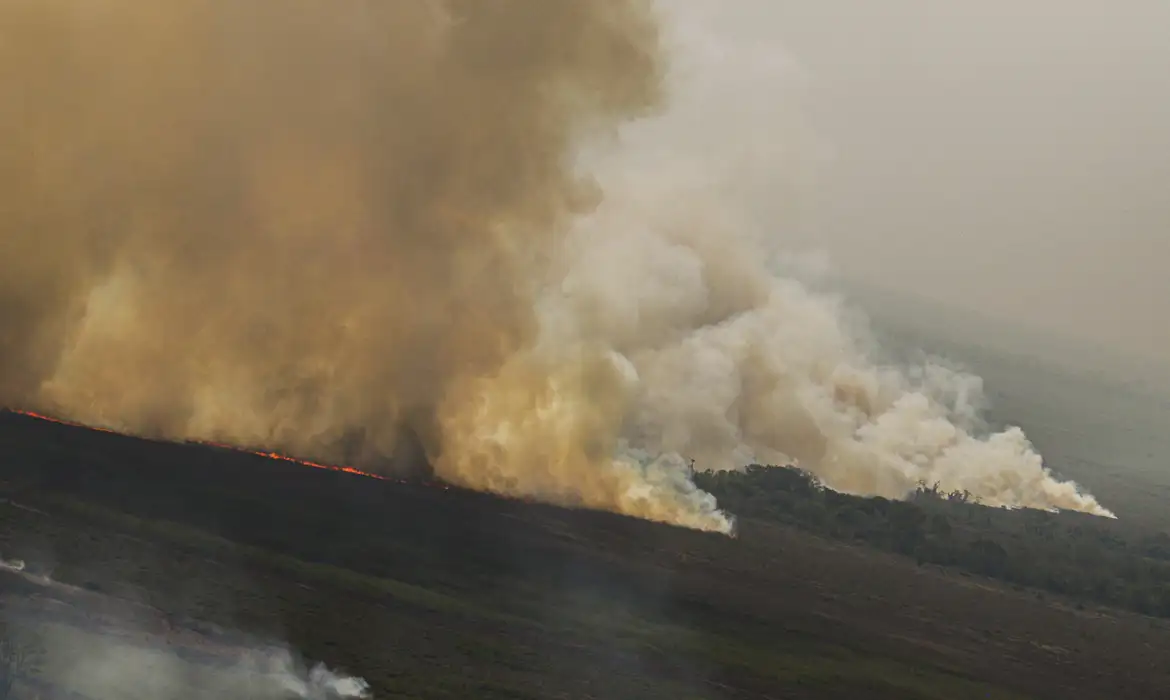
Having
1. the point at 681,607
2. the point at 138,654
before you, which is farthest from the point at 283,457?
the point at 138,654

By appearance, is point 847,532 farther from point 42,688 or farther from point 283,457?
point 42,688

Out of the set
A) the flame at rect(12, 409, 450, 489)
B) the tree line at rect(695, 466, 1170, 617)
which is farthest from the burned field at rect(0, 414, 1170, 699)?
the tree line at rect(695, 466, 1170, 617)

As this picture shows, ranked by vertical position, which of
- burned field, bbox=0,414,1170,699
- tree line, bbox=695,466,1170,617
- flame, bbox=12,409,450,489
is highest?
tree line, bbox=695,466,1170,617

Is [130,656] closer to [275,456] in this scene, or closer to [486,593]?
[486,593]

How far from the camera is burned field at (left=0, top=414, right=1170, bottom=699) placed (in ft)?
233

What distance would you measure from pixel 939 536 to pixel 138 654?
327 ft

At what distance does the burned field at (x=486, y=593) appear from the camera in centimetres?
7100

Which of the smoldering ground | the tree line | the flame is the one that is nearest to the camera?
the smoldering ground

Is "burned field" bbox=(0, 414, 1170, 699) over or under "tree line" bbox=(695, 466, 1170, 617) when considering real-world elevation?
under

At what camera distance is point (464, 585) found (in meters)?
84.8

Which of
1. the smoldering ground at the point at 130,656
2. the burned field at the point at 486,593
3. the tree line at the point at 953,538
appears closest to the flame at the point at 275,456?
the burned field at the point at 486,593

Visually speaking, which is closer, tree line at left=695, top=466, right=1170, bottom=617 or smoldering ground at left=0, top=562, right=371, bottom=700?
smoldering ground at left=0, top=562, right=371, bottom=700

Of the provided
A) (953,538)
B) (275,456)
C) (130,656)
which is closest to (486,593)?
(130,656)

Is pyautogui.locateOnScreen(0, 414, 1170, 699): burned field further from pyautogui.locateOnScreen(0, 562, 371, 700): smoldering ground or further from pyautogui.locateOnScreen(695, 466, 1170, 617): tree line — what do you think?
pyautogui.locateOnScreen(695, 466, 1170, 617): tree line
